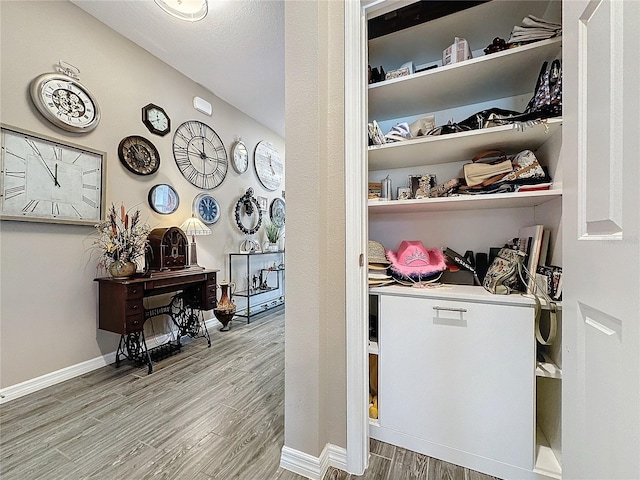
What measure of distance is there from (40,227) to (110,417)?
1.38 m

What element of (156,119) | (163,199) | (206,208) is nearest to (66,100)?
(156,119)

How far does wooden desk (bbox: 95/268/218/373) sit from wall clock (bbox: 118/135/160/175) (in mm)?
978

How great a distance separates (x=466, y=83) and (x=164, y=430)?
242 cm

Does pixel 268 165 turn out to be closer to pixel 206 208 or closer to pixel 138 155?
pixel 206 208

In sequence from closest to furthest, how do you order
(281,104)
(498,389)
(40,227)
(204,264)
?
(498,389), (40,227), (204,264), (281,104)

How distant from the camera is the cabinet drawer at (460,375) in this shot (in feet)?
3.58

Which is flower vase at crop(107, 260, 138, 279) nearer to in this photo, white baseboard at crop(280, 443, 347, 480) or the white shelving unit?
white baseboard at crop(280, 443, 347, 480)

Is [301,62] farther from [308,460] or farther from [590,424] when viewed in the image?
[308,460]

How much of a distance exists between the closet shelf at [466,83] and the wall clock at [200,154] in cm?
215

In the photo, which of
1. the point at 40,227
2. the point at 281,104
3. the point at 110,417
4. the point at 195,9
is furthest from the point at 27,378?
the point at 281,104

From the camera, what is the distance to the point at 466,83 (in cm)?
135

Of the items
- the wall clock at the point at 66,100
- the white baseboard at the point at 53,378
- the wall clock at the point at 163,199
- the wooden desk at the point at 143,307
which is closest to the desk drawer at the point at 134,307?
the wooden desk at the point at 143,307

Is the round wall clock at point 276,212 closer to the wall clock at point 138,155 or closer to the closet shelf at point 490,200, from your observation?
the wall clock at point 138,155

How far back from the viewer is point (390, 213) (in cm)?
172
